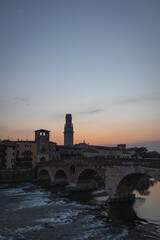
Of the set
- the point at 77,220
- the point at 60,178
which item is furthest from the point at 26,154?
the point at 77,220

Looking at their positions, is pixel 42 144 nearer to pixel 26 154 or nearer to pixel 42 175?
pixel 26 154

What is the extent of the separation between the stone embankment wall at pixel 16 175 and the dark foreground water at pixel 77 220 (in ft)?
93.6

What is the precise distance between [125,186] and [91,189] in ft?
51.6

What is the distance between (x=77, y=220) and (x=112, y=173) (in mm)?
9792

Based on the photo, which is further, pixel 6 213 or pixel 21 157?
pixel 21 157

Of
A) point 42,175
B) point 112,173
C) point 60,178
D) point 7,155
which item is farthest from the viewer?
point 7,155

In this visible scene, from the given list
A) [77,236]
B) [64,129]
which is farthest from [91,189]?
[64,129]

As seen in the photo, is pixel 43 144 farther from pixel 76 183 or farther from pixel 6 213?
pixel 6 213

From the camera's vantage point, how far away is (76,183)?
4566cm

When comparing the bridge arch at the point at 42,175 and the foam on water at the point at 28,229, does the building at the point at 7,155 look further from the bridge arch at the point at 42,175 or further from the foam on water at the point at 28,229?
the foam on water at the point at 28,229

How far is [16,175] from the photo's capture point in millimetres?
63938

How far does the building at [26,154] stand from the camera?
235 ft

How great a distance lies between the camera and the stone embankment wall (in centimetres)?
6175

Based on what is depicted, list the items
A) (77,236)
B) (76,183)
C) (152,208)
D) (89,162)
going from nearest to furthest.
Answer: (77,236), (152,208), (89,162), (76,183)
